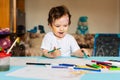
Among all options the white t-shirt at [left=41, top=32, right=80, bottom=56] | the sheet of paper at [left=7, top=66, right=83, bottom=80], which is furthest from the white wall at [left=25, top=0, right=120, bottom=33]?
the sheet of paper at [left=7, top=66, right=83, bottom=80]

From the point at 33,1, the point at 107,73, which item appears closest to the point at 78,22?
the point at 33,1

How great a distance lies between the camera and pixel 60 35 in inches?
61.7

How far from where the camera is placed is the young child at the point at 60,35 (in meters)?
1.49

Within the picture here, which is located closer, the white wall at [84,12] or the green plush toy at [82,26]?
the green plush toy at [82,26]

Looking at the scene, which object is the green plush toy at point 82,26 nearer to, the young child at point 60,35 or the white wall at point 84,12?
the white wall at point 84,12

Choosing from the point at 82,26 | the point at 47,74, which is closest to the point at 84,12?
the point at 82,26

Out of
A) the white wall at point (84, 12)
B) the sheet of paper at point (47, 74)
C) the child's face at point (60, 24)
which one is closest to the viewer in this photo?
the sheet of paper at point (47, 74)

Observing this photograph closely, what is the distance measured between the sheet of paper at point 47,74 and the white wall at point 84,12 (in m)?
3.25

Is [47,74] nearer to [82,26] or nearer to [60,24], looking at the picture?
[60,24]

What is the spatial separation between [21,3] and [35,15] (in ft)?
1.15

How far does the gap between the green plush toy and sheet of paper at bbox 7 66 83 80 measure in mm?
3132

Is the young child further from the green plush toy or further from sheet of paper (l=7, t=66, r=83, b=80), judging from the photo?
the green plush toy

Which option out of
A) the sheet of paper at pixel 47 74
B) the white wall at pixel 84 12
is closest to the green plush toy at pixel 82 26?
the white wall at pixel 84 12

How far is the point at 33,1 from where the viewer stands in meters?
4.07
